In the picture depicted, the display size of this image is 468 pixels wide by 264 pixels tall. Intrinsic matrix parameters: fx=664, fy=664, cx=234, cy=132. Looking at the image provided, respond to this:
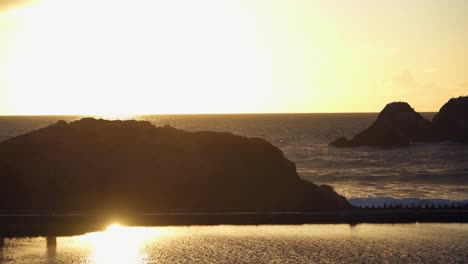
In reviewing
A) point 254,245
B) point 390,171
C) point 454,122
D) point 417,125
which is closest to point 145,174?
point 254,245

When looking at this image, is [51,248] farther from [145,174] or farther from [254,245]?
[145,174]

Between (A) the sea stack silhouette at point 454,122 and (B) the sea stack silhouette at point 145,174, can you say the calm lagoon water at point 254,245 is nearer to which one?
(B) the sea stack silhouette at point 145,174

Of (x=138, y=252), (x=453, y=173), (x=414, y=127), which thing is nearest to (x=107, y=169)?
(x=138, y=252)

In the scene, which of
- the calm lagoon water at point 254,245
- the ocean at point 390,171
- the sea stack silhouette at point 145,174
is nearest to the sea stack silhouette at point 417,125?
the ocean at point 390,171

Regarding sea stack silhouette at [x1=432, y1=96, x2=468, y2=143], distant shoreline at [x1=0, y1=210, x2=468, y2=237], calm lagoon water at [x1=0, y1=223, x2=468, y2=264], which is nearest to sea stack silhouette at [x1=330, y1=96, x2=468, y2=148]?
sea stack silhouette at [x1=432, y1=96, x2=468, y2=143]

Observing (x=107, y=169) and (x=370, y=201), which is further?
(x=370, y=201)

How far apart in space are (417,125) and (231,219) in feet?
445

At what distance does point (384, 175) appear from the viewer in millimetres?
99875

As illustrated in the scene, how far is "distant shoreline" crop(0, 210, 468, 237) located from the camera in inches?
1882

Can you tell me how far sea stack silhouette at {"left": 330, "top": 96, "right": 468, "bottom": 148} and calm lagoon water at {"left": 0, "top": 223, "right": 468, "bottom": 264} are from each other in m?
120

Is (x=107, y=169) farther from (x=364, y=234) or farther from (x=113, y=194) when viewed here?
(x=364, y=234)

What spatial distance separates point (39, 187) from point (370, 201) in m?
31.7

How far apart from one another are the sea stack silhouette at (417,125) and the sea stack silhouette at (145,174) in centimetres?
10862

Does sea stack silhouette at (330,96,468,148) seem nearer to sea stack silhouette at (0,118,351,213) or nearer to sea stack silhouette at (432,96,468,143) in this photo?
sea stack silhouette at (432,96,468,143)
